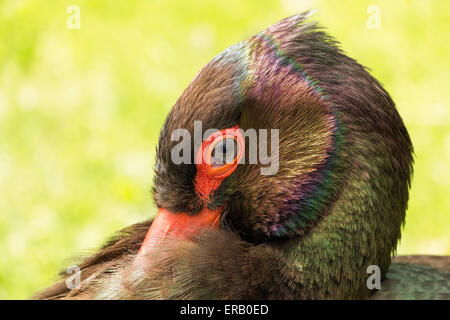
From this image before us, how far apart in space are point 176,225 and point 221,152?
346mm

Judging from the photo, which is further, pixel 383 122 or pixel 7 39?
pixel 7 39

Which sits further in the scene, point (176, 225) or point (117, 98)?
point (117, 98)

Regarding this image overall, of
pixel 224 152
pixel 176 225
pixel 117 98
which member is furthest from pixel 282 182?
pixel 117 98

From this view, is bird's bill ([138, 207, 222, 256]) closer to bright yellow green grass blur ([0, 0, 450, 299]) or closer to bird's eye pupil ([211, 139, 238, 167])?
bird's eye pupil ([211, 139, 238, 167])

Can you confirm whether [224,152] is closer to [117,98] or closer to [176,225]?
[176,225]

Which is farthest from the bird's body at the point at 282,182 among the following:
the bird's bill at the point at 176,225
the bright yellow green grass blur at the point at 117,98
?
the bright yellow green grass blur at the point at 117,98

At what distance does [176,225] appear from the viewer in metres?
2.76

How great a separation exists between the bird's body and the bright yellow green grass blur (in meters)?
1.95

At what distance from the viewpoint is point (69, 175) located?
17.0ft

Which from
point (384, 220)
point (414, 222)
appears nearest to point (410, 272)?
point (384, 220)

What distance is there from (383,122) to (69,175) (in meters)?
3.00

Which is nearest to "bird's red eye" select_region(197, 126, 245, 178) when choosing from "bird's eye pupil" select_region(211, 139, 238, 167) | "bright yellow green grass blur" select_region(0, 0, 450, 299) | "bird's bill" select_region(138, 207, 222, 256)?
"bird's eye pupil" select_region(211, 139, 238, 167)

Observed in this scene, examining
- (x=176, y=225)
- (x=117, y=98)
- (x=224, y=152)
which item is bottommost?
(x=176, y=225)
